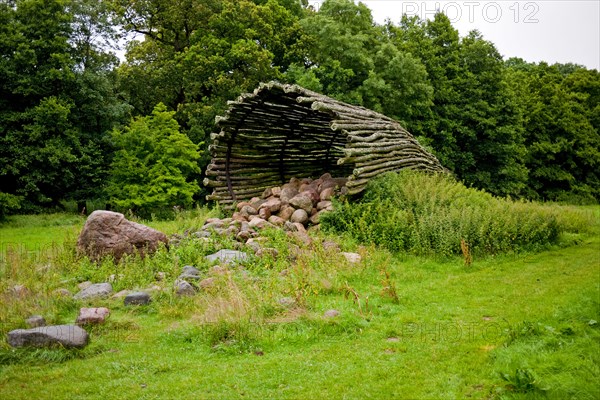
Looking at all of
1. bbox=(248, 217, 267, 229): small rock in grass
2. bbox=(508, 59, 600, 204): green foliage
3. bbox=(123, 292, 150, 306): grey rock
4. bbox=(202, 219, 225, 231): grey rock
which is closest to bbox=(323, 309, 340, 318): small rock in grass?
bbox=(123, 292, 150, 306): grey rock

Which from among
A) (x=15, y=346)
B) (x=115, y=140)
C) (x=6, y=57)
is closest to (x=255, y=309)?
(x=15, y=346)

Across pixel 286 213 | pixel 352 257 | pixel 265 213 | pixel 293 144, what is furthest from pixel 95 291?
pixel 293 144

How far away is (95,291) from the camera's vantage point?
301 inches

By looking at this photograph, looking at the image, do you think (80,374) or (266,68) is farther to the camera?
(266,68)

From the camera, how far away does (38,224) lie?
21.0 meters

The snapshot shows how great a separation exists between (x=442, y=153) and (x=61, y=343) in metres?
25.8

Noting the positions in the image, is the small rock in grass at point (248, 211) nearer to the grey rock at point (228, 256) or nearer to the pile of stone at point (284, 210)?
the pile of stone at point (284, 210)

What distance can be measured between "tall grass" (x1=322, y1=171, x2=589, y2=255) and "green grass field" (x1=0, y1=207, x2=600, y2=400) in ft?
3.26

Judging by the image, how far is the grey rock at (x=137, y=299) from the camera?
720 cm

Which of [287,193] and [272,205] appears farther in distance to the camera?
[287,193]

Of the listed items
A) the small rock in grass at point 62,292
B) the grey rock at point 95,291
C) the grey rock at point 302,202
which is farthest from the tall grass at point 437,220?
the small rock in grass at point 62,292

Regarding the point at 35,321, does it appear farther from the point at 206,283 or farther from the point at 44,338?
the point at 206,283

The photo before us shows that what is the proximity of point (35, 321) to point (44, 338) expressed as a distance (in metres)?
0.73

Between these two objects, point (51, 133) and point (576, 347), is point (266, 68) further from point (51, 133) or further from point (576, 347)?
point (576, 347)
